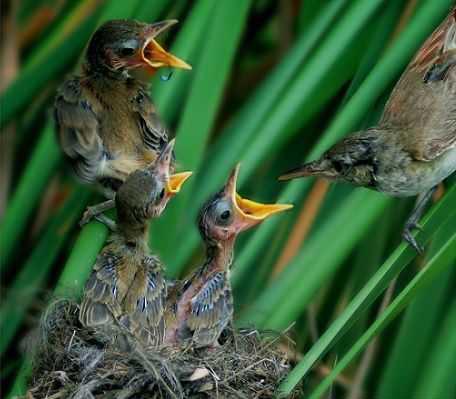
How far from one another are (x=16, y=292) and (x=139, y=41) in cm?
79

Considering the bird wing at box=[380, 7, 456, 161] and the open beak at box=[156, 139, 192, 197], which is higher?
the bird wing at box=[380, 7, 456, 161]

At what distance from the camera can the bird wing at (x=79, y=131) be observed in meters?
3.20

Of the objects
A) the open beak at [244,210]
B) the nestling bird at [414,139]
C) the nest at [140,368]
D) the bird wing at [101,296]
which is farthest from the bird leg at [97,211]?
the nestling bird at [414,139]

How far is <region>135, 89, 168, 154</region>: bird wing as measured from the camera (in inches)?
130

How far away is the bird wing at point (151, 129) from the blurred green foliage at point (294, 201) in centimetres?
6

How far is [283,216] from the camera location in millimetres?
3365

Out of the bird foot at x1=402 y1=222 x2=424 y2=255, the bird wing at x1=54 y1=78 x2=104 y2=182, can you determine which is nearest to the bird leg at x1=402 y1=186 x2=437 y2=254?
the bird foot at x1=402 y1=222 x2=424 y2=255

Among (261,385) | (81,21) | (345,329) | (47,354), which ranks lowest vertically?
(47,354)

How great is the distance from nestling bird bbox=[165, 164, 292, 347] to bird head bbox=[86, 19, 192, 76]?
428 millimetres

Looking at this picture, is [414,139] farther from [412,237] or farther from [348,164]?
[412,237]

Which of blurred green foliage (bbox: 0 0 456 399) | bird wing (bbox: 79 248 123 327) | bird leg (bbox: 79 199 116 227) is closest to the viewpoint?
blurred green foliage (bbox: 0 0 456 399)

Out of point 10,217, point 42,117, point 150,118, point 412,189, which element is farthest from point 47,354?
point 42,117

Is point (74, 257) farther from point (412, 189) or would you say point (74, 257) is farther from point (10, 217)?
point (412, 189)

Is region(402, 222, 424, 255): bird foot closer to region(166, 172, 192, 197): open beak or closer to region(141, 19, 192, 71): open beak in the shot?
region(166, 172, 192, 197): open beak
